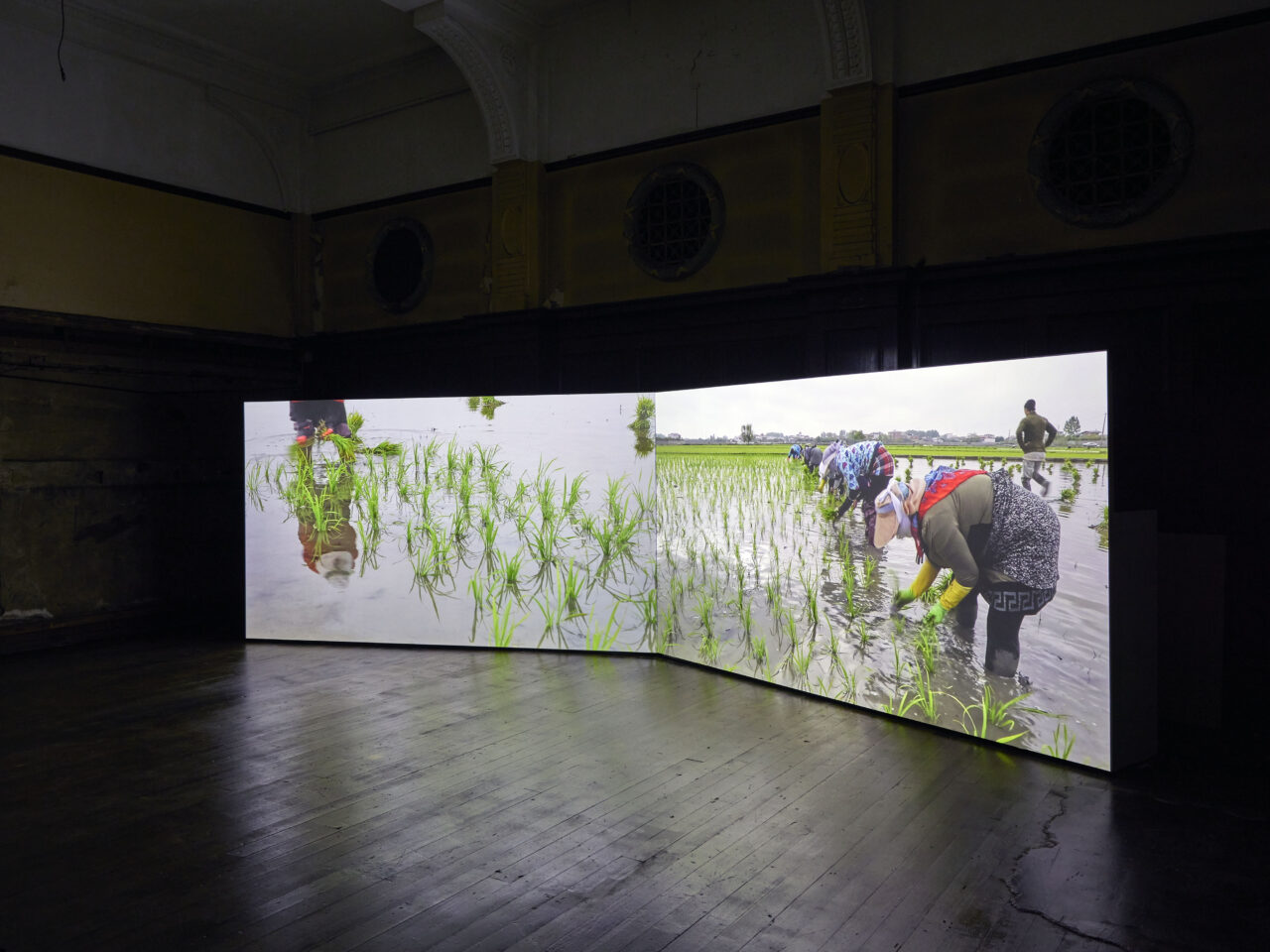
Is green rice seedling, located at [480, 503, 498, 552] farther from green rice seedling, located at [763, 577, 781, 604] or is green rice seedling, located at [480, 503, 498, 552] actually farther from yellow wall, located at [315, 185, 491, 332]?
yellow wall, located at [315, 185, 491, 332]

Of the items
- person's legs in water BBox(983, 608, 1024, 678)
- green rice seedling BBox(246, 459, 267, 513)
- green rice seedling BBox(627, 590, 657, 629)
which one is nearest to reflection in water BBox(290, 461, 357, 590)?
green rice seedling BBox(246, 459, 267, 513)

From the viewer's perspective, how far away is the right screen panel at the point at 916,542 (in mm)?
4059

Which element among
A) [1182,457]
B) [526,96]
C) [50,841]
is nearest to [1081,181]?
[1182,457]

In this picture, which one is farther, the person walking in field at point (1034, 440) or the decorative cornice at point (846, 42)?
the decorative cornice at point (846, 42)

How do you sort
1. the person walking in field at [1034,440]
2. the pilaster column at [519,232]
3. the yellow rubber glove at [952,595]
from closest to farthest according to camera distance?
1. the person walking in field at [1034,440]
2. the yellow rubber glove at [952,595]
3. the pilaster column at [519,232]

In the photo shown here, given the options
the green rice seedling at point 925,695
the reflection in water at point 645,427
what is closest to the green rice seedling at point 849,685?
the green rice seedling at point 925,695

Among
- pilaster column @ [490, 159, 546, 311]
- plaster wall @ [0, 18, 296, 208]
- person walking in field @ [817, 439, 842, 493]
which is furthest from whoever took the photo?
pilaster column @ [490, 159, 546, 311]

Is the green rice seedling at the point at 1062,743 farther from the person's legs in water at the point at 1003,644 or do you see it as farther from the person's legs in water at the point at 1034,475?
the person's legs in water at the point at 1034,475

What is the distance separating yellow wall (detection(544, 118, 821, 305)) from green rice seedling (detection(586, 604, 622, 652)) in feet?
8.45

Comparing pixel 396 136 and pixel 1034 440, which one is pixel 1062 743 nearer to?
pixel 1034 440

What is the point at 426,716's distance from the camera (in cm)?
488

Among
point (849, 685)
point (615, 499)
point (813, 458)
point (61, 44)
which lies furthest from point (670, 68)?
point (849, 685)

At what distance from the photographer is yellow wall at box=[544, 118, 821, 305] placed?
21.7 ft

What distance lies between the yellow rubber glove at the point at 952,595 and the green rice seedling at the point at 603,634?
7.99 feet
